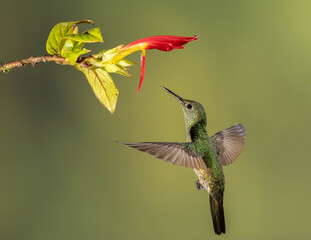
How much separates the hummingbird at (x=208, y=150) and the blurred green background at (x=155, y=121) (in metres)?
0.57

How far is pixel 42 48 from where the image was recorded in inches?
52.9

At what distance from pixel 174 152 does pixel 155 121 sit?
33.6 inches

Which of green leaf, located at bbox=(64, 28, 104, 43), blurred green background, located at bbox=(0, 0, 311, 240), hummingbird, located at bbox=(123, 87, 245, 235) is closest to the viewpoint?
green leaf, located at bbox=(64, 28, 104, 43)

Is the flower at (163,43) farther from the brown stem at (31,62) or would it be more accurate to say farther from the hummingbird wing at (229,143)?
the hummingbird wing at (229,143)

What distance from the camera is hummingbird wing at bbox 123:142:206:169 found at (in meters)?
0.51

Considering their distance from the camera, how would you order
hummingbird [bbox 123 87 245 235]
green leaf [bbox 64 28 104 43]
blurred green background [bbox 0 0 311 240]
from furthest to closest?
blurred green background [bbox 0 0 311 240] → hummingbird [bbox 123 87 245 235] → green leaf [bbox 64 28 104 43]

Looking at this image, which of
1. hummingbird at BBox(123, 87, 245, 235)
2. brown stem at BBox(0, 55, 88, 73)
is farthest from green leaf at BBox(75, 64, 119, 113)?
hummingbird at BBox(123, 87, 245, 235)

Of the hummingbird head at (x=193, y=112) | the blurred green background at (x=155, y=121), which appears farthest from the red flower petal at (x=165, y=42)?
the blurred green background at (x=155, y=121)

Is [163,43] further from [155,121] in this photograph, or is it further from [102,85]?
[155,121]

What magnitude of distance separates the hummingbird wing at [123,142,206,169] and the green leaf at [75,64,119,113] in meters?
0.07

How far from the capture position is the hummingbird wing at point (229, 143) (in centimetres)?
74

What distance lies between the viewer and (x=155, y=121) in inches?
56.7

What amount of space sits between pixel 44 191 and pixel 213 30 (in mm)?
893

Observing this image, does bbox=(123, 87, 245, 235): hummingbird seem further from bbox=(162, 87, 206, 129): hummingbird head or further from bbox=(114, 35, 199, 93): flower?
bbox=(114, 35, 199, 93): flower
